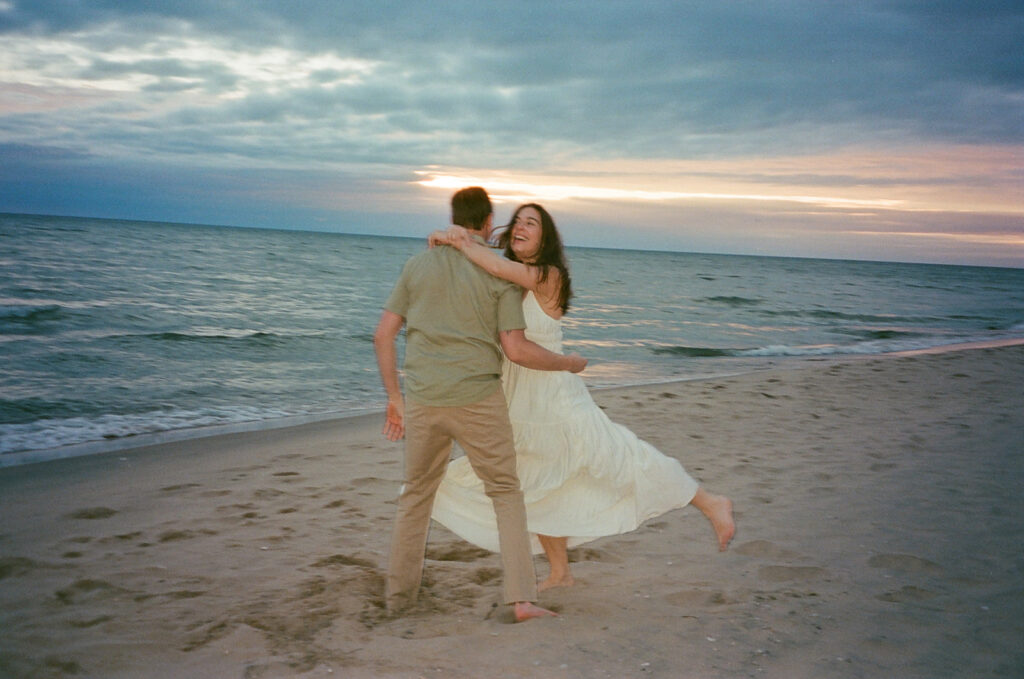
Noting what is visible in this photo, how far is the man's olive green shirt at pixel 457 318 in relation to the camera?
295 cm

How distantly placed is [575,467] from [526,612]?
24.5 inches

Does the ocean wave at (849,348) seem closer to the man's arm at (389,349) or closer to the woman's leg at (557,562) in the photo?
the woman's leg at (557,562)

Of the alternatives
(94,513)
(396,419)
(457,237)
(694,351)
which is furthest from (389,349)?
(694,351)

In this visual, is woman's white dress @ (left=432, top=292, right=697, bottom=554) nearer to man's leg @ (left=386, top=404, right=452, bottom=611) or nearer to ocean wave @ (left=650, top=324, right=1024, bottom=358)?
man's leg @ (left=386, top=404, right=452, bottom=611)

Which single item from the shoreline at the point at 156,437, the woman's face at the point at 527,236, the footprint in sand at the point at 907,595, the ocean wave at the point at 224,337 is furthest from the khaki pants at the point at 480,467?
the ocean wave at the point at 224,337

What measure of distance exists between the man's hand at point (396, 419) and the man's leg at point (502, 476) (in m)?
0.29

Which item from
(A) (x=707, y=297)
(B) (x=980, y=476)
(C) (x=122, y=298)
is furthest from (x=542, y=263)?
Result: (A) (x=707, y=297)

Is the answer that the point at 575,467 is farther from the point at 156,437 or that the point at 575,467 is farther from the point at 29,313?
the point at 29,313

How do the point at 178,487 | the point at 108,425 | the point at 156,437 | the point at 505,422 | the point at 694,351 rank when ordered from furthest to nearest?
1. the point at 694,351
2. the point at 108,425
3. the point at 156,437
4. the point at 178,487
5. the point at 505,422

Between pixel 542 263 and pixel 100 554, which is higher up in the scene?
pixel 542 263

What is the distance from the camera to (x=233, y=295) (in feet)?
74.2

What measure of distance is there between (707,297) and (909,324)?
9.18m

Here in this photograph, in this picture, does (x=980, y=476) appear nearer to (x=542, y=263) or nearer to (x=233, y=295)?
(x=542, y=263)

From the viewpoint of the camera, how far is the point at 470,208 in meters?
3.00
